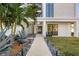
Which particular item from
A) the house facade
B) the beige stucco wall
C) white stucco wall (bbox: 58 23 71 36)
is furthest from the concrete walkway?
the beige stucco wall

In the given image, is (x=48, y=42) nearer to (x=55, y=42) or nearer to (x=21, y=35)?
(x=55, y=42)

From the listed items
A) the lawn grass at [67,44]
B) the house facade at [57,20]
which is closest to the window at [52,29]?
the house facade at [57,20]

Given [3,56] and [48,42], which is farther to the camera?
[48,42]

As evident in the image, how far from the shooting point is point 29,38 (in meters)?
4.58

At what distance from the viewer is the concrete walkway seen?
4.41 metres

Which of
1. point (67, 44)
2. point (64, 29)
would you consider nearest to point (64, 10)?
point (64, 29)

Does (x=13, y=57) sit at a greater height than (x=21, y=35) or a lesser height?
lesser

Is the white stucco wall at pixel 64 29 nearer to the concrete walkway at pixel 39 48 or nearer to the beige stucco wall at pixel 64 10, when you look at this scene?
the beige stucco wall at pixel 64 10

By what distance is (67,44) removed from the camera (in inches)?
178

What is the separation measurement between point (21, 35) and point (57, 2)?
0.86 meters

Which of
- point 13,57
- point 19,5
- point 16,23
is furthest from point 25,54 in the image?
point 19,5

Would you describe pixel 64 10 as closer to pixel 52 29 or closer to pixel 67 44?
pixel 52 29

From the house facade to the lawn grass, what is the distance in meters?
0.08

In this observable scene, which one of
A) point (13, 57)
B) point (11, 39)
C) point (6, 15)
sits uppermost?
point (6, 15)
